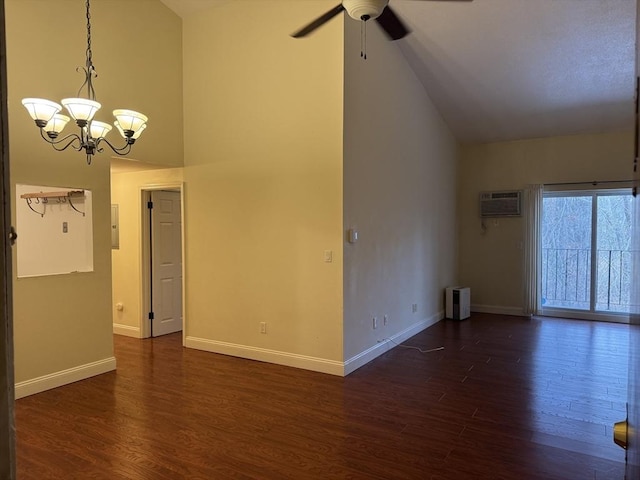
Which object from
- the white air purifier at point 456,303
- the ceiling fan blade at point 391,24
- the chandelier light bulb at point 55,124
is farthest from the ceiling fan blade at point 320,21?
the white air purifier at point 456,303

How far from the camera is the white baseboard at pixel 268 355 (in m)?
4.32

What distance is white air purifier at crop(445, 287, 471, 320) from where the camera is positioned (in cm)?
690

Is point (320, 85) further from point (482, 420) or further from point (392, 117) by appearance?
point (482, 420)

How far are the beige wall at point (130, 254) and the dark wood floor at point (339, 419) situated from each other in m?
0.90

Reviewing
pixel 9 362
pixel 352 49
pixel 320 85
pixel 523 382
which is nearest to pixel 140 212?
pixel 320 85

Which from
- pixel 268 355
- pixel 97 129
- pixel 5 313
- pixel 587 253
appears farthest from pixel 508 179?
pixel 5 313

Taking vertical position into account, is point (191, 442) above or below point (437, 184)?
below

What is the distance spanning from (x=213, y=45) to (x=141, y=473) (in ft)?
14.6

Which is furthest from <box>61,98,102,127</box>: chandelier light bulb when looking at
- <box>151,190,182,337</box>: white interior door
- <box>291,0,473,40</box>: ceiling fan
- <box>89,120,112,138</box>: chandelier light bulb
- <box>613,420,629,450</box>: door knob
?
<box>613,420,629,450</box>: door knob

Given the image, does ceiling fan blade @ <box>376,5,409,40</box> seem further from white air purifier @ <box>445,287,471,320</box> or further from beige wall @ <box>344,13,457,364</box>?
white air purifier @ <box>445,287,471,320</box>

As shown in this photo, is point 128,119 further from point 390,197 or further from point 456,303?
point 456,303

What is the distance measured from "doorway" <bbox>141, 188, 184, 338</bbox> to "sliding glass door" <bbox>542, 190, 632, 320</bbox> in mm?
5915

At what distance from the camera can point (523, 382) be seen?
4.11m

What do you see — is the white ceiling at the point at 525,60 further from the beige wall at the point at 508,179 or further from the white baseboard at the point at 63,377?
the white baseboard at the point at 63,377
